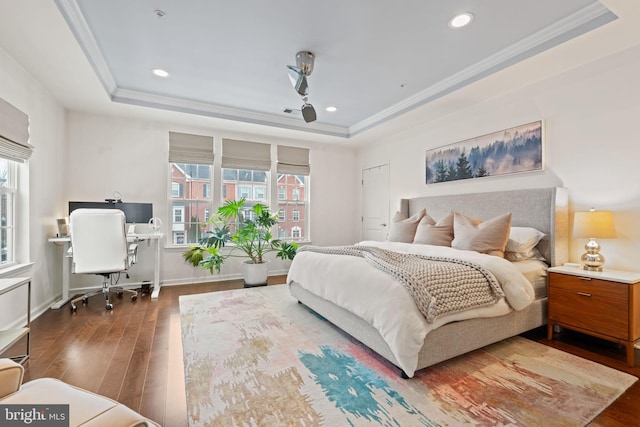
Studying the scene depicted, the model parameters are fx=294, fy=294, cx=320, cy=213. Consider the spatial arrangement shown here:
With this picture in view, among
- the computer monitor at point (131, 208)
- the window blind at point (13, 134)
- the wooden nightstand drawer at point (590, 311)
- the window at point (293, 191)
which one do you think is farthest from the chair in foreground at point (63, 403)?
the window at point (293, 191)

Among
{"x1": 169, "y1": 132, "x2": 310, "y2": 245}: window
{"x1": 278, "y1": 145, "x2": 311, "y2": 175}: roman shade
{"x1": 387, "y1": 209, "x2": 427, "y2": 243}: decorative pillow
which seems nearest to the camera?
{"x1": 387, "y1": 209, "x2": 427, "y2": 243}: decorative pillow

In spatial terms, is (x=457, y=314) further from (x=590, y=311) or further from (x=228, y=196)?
(x=228, y=196)

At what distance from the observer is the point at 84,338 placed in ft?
8.28

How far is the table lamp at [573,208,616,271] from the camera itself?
234 centimetres

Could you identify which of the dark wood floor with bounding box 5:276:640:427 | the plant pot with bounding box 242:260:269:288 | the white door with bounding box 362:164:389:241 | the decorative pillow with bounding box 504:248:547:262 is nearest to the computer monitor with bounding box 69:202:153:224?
the dark wood floor with bounding box 5:276:640:427

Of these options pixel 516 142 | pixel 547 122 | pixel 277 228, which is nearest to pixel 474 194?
pixel 516 142

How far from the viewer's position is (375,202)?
18.0ft

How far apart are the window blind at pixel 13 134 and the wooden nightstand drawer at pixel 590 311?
4767 millimetres

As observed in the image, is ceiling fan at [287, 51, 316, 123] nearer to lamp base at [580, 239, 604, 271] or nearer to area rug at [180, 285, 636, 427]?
area rug at [180, 285, 636, 427]

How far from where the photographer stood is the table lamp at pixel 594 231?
2344mm

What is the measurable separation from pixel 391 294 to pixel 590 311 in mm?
1672

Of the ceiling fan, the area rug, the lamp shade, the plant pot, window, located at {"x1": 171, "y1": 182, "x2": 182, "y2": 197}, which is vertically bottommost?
the area rug

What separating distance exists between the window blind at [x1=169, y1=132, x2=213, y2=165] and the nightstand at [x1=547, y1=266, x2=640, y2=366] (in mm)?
4632

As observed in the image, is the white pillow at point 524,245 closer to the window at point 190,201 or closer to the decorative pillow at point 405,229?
the decorative pillow at point 405,229
